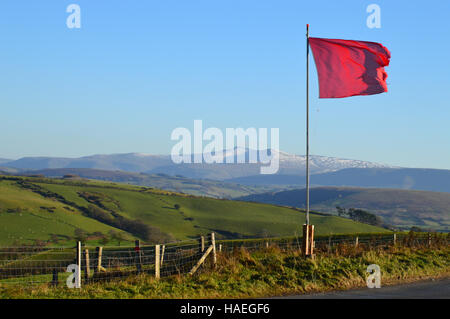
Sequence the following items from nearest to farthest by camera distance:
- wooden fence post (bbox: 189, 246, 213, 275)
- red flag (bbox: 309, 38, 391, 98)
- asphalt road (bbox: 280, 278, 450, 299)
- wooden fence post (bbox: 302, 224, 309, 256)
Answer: asphalt road (bbox: 280, 278, 450, 299), wooden fence post (bbox: 189, 246, 213, 275), wooden fence post (bbox: 302, 224, 309, 256), red flag (bbox: 309, 38, 391, 98)

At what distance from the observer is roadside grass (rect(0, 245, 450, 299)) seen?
58.5ft

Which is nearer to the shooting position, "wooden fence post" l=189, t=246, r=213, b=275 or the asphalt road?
the asphalt road

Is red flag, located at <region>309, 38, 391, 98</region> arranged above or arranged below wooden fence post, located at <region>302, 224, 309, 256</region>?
above

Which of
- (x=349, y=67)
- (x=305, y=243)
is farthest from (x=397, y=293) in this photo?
(x=349, y=67)

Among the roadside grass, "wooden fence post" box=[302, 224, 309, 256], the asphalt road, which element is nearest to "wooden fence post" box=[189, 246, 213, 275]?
the roadside grass

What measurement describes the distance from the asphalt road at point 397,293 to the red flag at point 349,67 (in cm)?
722

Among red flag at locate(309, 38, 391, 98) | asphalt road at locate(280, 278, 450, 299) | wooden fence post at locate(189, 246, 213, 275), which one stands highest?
red flag at locate(309, 38, 391, 98)

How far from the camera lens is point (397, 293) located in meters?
18.7

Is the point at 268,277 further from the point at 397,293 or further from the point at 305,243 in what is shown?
the point at 397,293

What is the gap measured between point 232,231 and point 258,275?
6556 inches

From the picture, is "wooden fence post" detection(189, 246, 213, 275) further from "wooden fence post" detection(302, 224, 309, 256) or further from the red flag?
the red flag

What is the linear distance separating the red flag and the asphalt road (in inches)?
284
